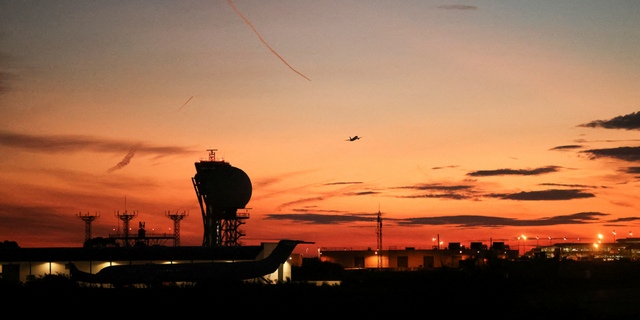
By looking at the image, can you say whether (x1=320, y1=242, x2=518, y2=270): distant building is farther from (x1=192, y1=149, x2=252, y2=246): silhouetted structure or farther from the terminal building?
the terminal building

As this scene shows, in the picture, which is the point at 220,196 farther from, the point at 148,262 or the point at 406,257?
the point at 406,257

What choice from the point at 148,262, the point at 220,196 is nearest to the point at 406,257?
the point at 220,196

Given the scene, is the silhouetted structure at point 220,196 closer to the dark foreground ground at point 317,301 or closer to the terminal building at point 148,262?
the terminal building at point 148,262

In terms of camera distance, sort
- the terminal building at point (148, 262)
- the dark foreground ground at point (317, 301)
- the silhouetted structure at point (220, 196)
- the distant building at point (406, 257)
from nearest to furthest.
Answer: the dark foreground ground at point (317, 301) < the terminal building at point (148, 262) < the silhouetted structure at point (220, 196) < the distant building at point (406, 257)

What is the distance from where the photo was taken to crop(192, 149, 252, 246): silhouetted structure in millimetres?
103750

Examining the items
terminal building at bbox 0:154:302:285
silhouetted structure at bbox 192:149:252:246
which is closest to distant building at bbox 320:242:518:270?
silhouetted structure at bbox 192:149:252:246

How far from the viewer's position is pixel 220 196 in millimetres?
103875

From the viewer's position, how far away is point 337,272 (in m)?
101

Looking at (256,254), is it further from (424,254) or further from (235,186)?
(424,254)

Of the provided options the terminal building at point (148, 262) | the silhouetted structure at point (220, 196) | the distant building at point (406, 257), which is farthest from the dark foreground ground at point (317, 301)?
the distant building at point (406, 257)

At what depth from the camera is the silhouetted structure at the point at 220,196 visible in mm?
103750

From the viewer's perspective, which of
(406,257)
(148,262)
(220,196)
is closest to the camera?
(148,262)

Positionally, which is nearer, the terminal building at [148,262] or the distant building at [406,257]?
the terminal building at [148,262]

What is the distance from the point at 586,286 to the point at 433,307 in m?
51.6
